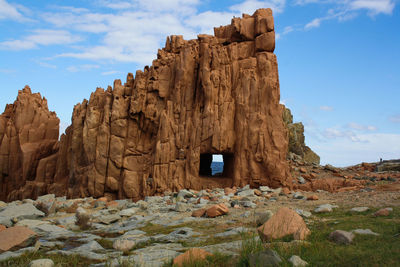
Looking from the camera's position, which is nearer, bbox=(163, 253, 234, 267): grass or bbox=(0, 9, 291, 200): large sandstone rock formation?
bbox=(163, 253, 234, 267): grass

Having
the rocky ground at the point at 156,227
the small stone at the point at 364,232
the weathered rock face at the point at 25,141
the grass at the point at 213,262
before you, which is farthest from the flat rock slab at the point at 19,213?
the weathered rock face at the point at 25,141

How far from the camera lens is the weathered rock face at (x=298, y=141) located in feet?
120

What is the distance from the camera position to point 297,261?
5629 mm

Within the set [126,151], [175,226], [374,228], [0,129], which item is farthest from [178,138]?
[0,129]

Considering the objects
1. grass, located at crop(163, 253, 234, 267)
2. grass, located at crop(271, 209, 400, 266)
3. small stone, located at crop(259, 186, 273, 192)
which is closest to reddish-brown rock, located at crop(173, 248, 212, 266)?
grass, located at crop(163, 253, 234, 267)

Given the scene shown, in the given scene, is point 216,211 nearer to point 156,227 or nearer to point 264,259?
point 156,227

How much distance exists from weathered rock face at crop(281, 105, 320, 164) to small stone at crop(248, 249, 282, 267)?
104 feet

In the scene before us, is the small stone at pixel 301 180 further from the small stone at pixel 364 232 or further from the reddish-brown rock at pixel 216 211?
the small stone at pixel 364 232

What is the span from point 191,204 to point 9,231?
25.0 ft

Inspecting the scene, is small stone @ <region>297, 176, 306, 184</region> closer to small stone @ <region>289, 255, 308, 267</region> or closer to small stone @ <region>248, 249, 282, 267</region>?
small stone @ <region>289, 255, 308, 267</region>

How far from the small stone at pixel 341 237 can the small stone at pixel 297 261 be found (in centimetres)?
159

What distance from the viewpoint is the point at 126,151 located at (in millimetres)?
23250

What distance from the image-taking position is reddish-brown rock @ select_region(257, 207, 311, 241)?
23.7 ft

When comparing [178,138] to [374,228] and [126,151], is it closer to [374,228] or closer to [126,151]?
[126,151]
